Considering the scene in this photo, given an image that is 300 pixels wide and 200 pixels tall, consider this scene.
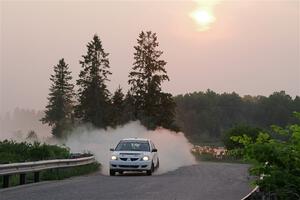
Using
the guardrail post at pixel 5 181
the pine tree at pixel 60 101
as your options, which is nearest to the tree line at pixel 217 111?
the pine tree at pixel 60 101

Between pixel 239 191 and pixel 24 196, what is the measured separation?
6.75 m

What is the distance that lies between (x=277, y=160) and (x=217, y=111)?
15280 centimetres

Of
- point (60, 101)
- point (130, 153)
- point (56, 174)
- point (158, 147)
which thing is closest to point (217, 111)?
point (60, 101)

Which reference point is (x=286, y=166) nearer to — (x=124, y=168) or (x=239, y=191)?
(x=239, y=191)

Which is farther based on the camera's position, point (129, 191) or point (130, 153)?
point (130, 153)

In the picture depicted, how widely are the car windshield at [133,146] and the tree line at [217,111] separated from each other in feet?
381

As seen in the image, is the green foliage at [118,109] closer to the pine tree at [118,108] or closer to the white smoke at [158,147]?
the pine tree at [118,108]

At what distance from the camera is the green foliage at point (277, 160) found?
8.45 meters

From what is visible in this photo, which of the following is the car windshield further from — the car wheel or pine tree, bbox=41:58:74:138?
pine tree, bbox=41:58:74:138

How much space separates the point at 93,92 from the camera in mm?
88938

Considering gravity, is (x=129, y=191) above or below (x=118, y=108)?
below

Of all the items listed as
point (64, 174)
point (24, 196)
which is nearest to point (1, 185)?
point (24, 196)

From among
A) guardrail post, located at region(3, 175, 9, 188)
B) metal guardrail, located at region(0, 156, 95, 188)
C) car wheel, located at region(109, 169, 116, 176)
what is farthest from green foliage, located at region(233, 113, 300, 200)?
car wheel, located at region(109, 169, 116, 176)

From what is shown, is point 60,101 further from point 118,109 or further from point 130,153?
point 130,153
